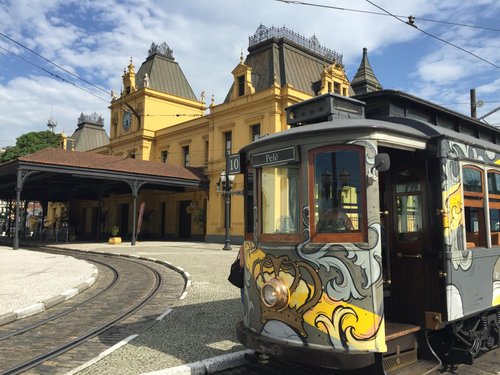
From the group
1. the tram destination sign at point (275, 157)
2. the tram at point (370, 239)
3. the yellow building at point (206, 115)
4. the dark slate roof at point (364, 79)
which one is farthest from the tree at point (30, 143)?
the tram at point (370, 239)

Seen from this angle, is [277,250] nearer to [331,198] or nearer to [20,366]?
[331,198]

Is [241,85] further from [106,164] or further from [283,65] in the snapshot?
[106,164]

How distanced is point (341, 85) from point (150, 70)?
1806 cm

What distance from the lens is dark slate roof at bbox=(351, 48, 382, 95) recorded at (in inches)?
1406

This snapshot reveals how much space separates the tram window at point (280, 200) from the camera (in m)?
4.23

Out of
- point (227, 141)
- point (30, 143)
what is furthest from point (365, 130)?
point (30, 143)

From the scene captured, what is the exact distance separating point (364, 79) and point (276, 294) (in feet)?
114

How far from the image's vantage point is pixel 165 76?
126 ft

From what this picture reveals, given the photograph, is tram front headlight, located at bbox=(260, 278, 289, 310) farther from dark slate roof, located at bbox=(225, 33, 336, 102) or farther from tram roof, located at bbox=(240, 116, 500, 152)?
dark slate roof, located at bbox=(225, 33, 336, 102)

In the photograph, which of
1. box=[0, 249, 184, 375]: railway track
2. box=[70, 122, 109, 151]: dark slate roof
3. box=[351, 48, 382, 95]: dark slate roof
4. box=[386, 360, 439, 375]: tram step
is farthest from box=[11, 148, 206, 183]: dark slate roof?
box=[70, 122, 109, 151]: dark slate roof

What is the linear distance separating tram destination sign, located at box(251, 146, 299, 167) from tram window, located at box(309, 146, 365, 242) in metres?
0.24

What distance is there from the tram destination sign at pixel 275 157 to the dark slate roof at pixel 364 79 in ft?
108

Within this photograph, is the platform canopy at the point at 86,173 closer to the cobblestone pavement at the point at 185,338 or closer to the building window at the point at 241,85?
the building window at the point at 241,85

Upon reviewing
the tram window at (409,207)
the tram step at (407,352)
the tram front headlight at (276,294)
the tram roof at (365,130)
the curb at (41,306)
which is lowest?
the curb at (41,306)
